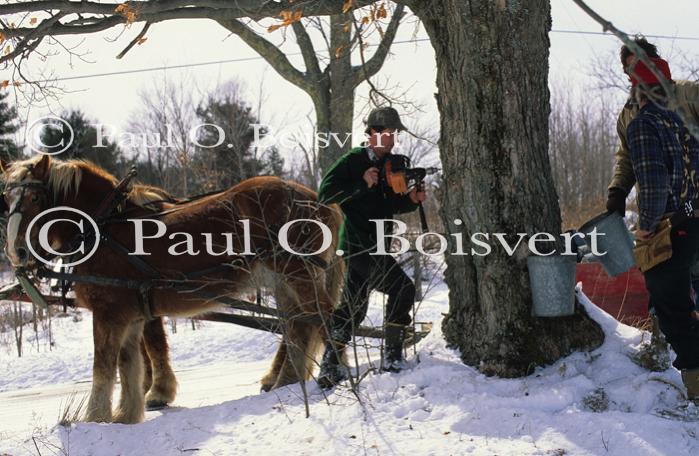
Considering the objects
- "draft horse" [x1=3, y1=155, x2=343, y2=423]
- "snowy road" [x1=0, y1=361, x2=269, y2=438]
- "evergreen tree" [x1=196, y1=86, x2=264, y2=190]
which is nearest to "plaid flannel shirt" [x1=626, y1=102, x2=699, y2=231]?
"draft horse" [x1=3, y1=155, x2=343, y2=423]

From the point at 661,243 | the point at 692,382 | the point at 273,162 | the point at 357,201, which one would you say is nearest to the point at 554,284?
the point at 661,243

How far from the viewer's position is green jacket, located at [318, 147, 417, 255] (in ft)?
17.7

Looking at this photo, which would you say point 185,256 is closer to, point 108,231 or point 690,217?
point 108,231

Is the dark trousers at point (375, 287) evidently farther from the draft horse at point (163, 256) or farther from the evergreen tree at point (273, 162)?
the evergreen tree at point (273, 162)

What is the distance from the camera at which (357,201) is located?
216 inches

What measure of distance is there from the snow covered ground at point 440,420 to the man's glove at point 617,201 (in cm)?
82

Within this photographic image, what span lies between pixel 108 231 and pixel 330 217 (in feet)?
5.91

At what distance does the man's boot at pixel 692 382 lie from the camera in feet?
13.3

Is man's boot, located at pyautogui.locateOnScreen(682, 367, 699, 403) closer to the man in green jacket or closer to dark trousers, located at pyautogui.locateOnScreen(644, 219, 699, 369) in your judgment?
dark trousers, located at pyautogui.locateOnScreen(644, 219, 699, 369)

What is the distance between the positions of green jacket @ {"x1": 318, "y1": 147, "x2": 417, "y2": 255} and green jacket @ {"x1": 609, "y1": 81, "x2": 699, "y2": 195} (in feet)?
4.95

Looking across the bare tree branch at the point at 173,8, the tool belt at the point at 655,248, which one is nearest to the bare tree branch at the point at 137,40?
the bare tree branch at the point at 173,8

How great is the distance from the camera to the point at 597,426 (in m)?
3.85

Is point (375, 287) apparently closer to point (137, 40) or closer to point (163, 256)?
point (163, 256)

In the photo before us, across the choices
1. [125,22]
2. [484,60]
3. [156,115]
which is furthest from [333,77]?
[156,115]
